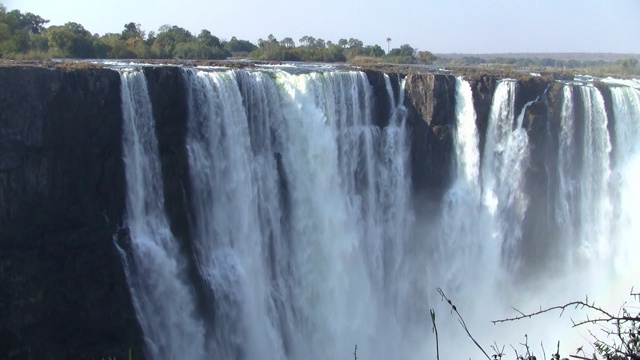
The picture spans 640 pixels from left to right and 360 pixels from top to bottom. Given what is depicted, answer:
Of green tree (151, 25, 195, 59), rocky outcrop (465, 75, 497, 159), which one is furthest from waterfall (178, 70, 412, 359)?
green tree (151, 25, 195, 59)

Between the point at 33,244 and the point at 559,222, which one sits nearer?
the point at 33,244

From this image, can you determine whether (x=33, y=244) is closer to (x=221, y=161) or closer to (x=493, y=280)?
(x=221, y=161)

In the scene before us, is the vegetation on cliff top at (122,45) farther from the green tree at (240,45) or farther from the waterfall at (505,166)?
the waterfall at (505,166)

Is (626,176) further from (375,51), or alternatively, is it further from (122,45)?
(375,51)

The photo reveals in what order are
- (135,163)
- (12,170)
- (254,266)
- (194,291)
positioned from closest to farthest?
(12,170) < (135,163) < (194,291) < (254,266)

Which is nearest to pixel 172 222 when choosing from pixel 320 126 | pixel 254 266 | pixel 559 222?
pixel 254 266

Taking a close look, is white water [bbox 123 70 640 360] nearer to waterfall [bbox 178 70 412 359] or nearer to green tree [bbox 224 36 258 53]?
waterfall [bbox 178 70 412 359]

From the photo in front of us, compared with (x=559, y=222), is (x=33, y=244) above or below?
above
